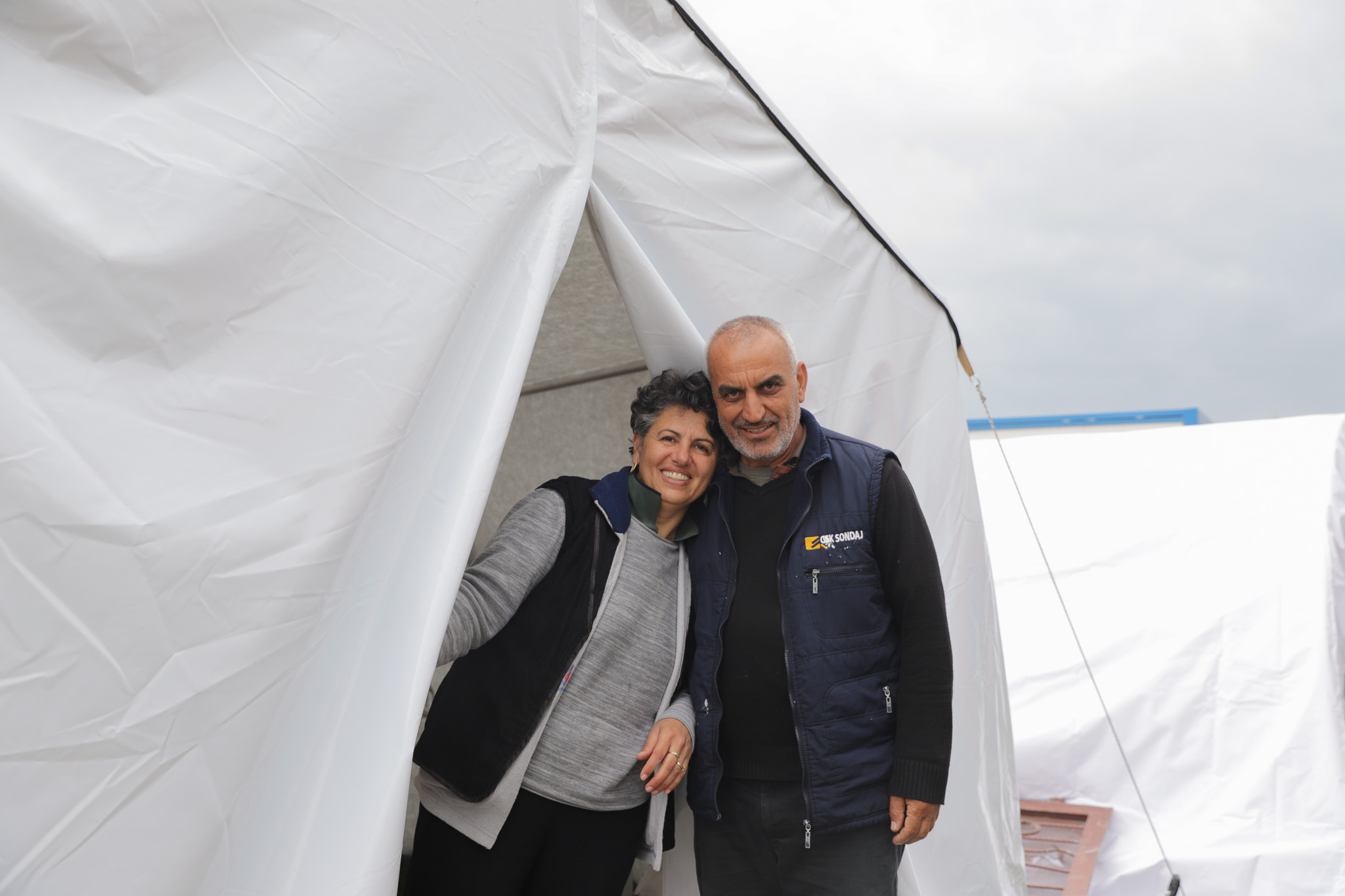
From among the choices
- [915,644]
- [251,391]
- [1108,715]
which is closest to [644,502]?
[915,644]

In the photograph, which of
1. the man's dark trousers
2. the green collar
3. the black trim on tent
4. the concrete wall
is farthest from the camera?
the concrete wall

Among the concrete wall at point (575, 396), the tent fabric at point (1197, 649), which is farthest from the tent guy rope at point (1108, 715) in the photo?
the concrete wall at point (575, 396)

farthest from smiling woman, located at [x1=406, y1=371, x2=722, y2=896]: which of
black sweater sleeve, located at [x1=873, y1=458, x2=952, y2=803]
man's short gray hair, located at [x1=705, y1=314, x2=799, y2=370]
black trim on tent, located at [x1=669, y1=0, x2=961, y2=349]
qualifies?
black trim on tent, located at [x1=669, y1=0, x2=961, y2=349]

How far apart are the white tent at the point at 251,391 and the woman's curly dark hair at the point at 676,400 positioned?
1.26 feet

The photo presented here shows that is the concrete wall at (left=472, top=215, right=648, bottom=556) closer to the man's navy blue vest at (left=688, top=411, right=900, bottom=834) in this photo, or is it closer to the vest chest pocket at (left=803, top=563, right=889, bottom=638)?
the man's navy blue vest at (left=688, top=411, right=900, bottom=834)

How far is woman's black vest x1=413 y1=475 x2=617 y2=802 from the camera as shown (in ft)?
→ 4.72

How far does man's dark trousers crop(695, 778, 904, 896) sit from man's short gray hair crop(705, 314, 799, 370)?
777 millimetres

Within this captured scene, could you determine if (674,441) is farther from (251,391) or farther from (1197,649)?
(1197,649)

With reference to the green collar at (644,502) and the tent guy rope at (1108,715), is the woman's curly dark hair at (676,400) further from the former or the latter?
the tent guy rope at (1108,715)

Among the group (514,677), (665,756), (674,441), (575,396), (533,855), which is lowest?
(533,855)

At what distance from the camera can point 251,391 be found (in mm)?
991

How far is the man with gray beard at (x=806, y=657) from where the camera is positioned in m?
1.53

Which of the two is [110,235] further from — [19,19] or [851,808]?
[851,808]

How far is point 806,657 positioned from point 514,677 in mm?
487
